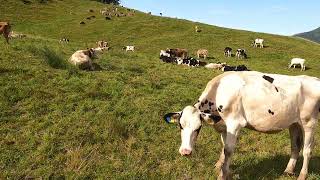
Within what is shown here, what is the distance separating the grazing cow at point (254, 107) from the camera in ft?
33.3

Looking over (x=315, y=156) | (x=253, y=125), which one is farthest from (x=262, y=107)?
(x=315, y=156)

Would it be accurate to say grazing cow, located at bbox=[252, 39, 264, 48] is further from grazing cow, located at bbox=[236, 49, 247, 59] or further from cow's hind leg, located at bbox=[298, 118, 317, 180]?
cow's hind leg, located at bbox=[298, 118, 317, 180]

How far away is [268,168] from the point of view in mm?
11742

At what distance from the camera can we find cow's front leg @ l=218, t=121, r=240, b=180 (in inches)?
399

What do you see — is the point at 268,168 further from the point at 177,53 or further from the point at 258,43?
the point at 258,43

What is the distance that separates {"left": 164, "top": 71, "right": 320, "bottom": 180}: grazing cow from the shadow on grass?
0.44 meters

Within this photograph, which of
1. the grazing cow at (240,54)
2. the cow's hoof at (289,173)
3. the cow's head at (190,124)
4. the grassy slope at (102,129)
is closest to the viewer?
the cow's head at (190,124)

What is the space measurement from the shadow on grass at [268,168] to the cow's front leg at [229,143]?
1009 millimetres

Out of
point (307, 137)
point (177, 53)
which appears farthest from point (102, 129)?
point (177, 53)

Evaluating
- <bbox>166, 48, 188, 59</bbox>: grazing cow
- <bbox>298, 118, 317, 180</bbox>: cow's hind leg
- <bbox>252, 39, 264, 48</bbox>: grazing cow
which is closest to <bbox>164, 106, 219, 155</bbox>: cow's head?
<bbox>298, 118, 317, 180</bbox>: cow's hind leg

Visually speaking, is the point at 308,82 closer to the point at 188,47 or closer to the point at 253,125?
the point at 253,125

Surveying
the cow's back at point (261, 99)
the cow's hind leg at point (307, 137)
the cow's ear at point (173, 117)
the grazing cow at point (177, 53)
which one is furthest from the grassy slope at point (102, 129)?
the grazing cow at point (177, 53)

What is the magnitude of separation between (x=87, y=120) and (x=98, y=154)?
226cm

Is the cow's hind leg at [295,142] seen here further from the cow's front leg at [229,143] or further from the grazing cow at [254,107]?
the cow's front leg at [229,143]
